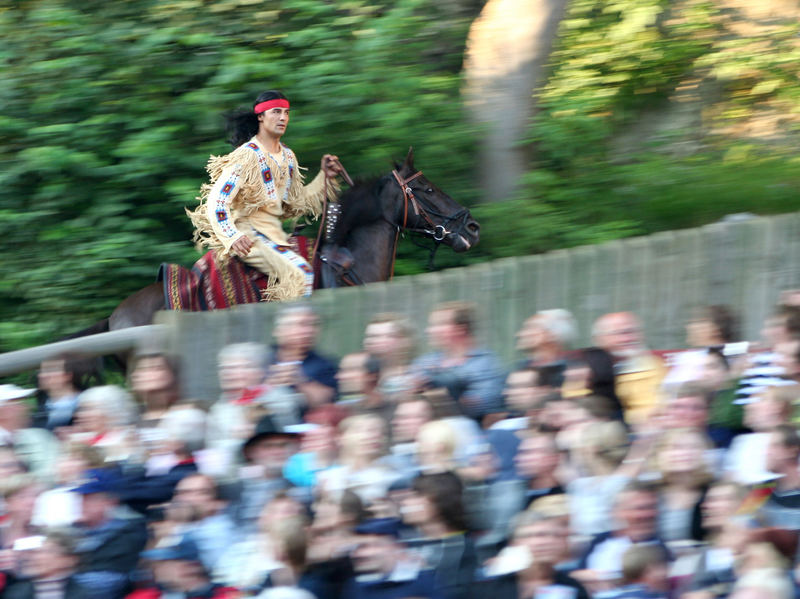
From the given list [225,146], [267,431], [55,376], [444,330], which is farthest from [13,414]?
[225,146]

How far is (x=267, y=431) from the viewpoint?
5973mm

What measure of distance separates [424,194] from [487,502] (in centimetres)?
483

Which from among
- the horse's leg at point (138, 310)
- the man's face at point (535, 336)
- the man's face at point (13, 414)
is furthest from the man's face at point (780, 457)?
the horse's leg at point (138, 310)

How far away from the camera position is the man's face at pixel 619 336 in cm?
643

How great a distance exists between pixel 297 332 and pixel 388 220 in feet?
10.4

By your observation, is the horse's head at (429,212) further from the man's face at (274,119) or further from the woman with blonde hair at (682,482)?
the woman with blonde hair at (682,482)

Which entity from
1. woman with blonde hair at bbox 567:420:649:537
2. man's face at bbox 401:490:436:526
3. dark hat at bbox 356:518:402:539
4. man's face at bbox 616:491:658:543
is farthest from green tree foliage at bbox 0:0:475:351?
man's face at bbox 616:491:658:543

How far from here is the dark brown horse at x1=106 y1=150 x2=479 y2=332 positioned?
32.0 ft

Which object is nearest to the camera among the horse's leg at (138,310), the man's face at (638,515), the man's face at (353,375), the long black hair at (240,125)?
the man's face at (638,515)

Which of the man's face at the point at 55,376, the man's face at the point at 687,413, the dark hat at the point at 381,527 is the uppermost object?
the man's face at the point at 687,413

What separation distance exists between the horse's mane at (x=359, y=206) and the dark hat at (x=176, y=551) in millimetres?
4682

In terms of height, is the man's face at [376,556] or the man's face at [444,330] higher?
the man's face at [444,330]

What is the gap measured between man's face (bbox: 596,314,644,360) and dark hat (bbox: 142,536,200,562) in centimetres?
245

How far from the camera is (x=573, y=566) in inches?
191
